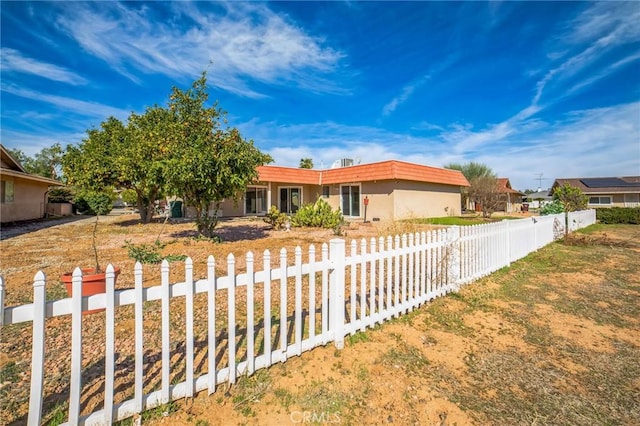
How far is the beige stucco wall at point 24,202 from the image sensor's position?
54.6 feet

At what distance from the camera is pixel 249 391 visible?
7.79 ft

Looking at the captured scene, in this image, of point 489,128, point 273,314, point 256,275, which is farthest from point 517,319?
point 489,128

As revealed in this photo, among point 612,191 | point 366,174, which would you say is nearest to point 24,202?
point 366,174

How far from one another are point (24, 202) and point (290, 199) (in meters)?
17.8

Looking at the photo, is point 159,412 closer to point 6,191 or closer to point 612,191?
point 6,191

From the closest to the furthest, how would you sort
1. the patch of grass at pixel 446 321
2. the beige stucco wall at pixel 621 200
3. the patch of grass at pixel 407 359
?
the patch of grass at pixel 407 359 < the patch of grass at pixel 446 321 < the beige stucco wall at pixel 621 200

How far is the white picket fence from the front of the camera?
178 cm

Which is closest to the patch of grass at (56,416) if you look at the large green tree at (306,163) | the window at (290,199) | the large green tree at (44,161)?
the window at (290,199)

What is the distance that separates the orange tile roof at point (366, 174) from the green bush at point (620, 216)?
933cm

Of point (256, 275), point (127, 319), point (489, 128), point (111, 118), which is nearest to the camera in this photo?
point (256, 275)

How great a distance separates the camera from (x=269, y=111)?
2042 centimetres

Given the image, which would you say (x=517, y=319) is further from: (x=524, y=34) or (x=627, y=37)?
(x=627, y=37)

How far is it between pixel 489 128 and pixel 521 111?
4.01 m

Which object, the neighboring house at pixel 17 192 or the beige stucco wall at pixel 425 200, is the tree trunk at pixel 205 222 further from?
the neighboring house at pixel 17 192
